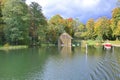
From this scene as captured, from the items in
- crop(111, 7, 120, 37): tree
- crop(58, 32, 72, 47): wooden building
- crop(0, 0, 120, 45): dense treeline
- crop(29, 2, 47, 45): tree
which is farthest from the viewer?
crop(58, 32, 72, 47): wooden building

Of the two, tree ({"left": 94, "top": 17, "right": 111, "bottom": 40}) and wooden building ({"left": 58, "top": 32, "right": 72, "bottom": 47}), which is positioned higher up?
tree ({"left": 94, "top": 17, "right": 111, "bottom": 40})

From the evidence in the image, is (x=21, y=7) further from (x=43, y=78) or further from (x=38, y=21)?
(x=43, y=78)

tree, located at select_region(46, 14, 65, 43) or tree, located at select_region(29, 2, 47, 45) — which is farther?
tree, located at select_region(46, 14, 65, 43)

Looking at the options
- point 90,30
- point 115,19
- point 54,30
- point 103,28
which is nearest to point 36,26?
point 54,30

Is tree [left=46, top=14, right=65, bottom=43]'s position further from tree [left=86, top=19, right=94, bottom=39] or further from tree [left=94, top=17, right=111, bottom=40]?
tree [left=94, top=17, right=111, bottom=40]

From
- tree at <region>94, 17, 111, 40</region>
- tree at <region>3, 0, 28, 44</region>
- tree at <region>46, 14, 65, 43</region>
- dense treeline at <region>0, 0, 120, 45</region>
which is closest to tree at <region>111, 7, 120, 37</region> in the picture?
dense treeline at <region>0, 0, 120, 45</region>

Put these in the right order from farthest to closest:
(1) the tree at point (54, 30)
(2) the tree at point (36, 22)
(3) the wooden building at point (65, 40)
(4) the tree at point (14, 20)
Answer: (3) the wooden building at point (65, 40)
(1) the tree at point (54, 30)
(2) the tree at point (36, 22)
(4) the tree at point (14, 20)

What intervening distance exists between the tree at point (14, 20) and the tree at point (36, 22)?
12112 mm

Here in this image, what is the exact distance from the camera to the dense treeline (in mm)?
70000

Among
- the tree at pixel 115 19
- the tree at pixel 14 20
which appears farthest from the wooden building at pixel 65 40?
the tree at pixel 14 20

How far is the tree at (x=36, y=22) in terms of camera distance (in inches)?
3324

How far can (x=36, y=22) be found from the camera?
284ft

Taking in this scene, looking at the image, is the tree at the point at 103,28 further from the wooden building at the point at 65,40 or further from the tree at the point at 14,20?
the tree at the point at 14,20

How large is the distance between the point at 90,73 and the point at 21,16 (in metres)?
47.5
